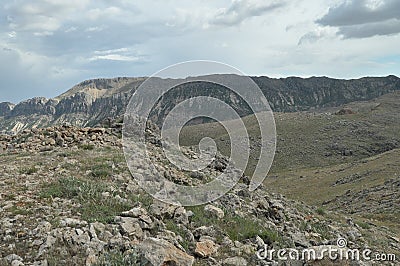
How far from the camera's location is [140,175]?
12.8 meters

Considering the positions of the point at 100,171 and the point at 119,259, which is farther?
the point at 100,171

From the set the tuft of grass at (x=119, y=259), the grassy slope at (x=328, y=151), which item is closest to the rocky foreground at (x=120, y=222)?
the tuft of grass at (x=119, y=259)

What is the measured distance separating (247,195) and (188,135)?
106210mm

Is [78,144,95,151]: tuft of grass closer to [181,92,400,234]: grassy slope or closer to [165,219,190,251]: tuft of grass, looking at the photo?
[165,219,190,251]: tuft of grass

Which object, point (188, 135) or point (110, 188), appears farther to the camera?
point (188, 135)

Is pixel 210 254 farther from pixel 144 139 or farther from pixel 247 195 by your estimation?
pixel 144 139

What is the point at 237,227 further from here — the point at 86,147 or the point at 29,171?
the point at 86,147

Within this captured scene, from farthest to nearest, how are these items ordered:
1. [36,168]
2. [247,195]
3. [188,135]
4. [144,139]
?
1. [188,135]
2. [144,139]
3. [247,195]
4. [36,168]

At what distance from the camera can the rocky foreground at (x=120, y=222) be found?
7469 mm

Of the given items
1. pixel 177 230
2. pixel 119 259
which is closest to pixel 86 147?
pixel 177 230

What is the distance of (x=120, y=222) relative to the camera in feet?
28.5

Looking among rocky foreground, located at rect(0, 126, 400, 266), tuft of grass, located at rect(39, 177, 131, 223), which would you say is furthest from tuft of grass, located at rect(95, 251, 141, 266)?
tuft of grass, located at rect(39, 177, 131, 223)

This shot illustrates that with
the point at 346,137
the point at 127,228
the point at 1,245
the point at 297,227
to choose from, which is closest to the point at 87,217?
the point at 127,228

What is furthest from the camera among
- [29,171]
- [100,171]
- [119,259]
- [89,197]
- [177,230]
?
[100,171]
